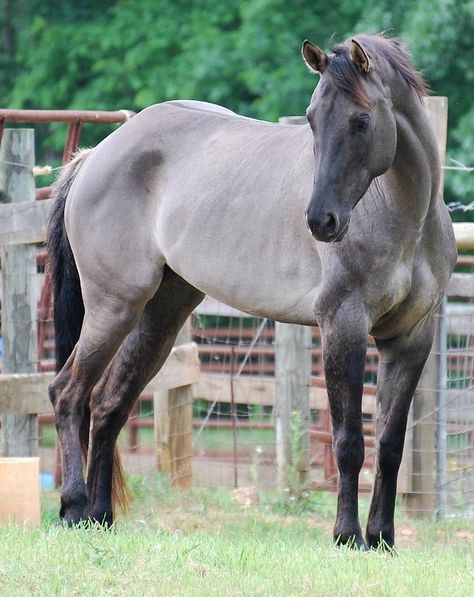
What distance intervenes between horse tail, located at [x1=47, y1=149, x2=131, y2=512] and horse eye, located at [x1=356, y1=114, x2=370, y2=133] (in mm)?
2088

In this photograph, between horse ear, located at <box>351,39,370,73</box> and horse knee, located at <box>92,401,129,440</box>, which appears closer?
horse ear, located at <box>351,39,370,73</box>

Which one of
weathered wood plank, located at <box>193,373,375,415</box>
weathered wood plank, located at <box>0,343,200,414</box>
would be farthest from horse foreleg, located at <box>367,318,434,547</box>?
weathered wood plank, located at <box>193,373,375,415</box>

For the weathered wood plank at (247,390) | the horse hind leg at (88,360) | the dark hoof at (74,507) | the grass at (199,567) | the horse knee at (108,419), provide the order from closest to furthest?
the grass at (199,567) < the dark hoof at (74,507) < the horse hind leg at (88,360) < the horse knee at (108,419) < the weathered wood plank at (247,390)

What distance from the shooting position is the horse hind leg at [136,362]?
18.9ft

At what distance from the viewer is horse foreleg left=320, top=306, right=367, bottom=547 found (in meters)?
4.65

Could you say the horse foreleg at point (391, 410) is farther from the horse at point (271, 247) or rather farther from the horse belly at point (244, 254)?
the horse belly at point (244, 254)

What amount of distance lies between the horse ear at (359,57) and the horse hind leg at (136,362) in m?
1.80

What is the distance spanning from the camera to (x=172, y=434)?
7316mm

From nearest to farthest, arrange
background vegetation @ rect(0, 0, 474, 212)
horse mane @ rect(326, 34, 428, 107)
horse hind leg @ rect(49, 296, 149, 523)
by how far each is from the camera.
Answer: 1. horse mane @ rect(326, 34, 428, 107)
2. horse hind leg @ rect(49, 296, 149, 523)
3. background vegetation @ rect(0, 0, 474, 212)

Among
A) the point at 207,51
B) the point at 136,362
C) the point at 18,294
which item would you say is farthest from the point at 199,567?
the point at 207,51

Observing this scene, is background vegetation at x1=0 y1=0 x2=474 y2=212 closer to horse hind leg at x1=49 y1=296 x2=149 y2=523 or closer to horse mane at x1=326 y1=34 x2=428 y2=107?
horse hind leg at x1=49 y1=296 x2=149 y2=523

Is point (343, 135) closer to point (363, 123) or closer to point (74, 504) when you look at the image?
point (363, 123)

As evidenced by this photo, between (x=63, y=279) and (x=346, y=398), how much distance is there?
1.91 m

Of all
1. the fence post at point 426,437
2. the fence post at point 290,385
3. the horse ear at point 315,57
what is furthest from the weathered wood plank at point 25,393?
the horse ear at point 315,57
